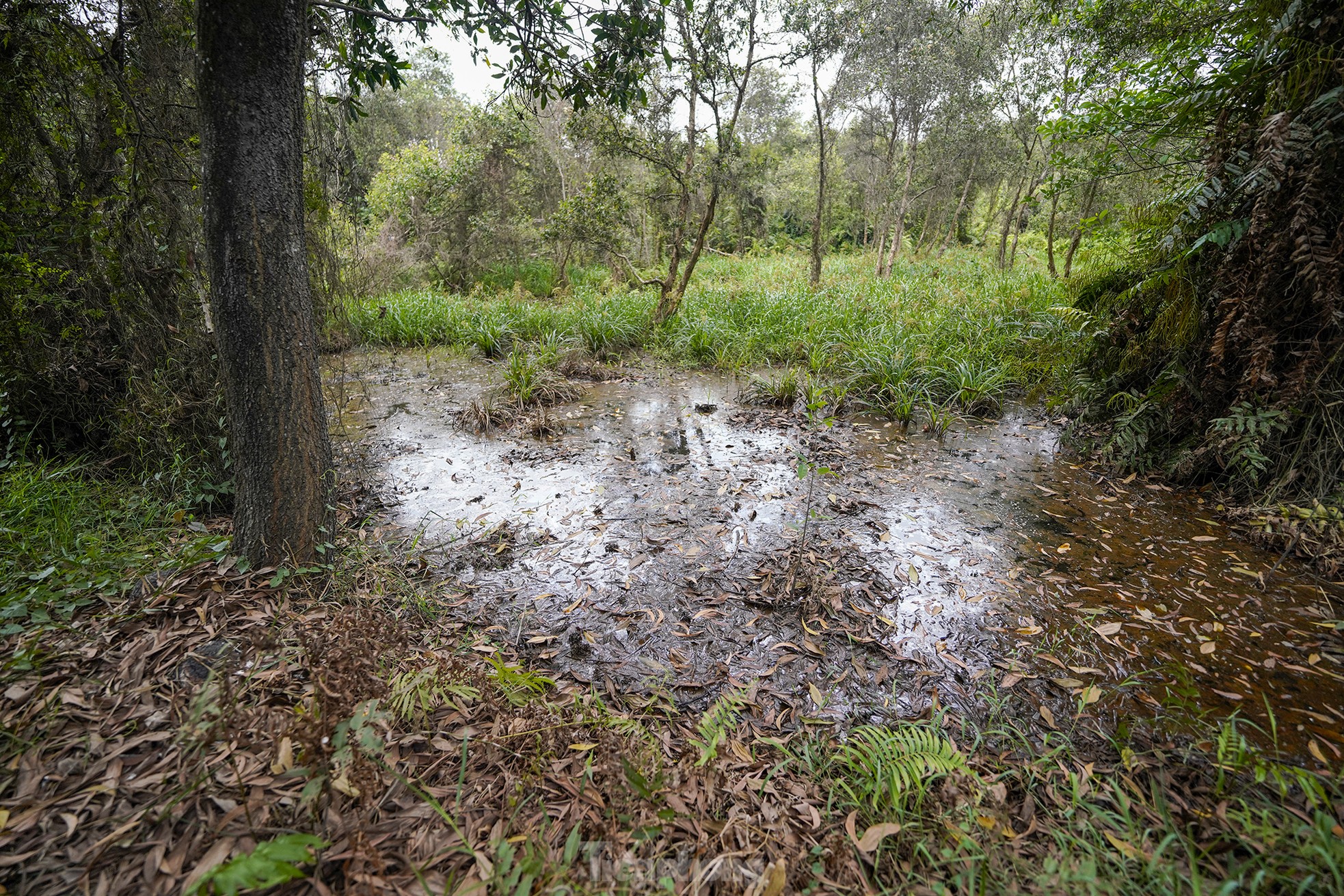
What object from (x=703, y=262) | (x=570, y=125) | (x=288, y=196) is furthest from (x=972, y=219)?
(x=288, y=196)

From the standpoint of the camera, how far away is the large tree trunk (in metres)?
1.84

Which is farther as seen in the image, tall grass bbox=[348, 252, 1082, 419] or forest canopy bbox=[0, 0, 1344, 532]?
tall grass bbox=[348, 252, 1082, 419]

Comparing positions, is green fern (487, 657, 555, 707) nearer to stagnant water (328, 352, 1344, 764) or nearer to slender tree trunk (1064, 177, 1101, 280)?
stagnant water (328, 352, 1344, 764)

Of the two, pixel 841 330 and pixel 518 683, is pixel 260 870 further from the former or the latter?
pixel 841 330

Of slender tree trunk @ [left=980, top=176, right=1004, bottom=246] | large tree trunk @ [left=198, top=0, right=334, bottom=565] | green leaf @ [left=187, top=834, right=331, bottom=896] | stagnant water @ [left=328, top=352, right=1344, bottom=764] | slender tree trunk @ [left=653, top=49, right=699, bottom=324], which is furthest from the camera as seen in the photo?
slender tree trunk @ [left=980, top=176, right=1004, bottom=246]

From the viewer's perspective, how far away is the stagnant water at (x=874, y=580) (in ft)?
6.82

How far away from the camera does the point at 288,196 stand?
2031mm

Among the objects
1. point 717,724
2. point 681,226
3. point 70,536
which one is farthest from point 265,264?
point 681,226

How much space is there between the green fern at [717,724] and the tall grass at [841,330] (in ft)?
12.4

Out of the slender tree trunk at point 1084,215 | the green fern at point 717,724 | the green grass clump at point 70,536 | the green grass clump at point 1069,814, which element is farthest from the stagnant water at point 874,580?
the slender tree trunk at point 1084,215

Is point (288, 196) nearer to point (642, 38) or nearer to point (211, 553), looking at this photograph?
point (211, 553)

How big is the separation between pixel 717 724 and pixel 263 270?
93.9 inches

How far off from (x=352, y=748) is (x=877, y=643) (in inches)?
78.8

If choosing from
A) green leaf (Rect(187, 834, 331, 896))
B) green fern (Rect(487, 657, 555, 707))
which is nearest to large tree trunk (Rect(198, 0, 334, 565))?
green fern (Rect(487, 657, 555, 707))
